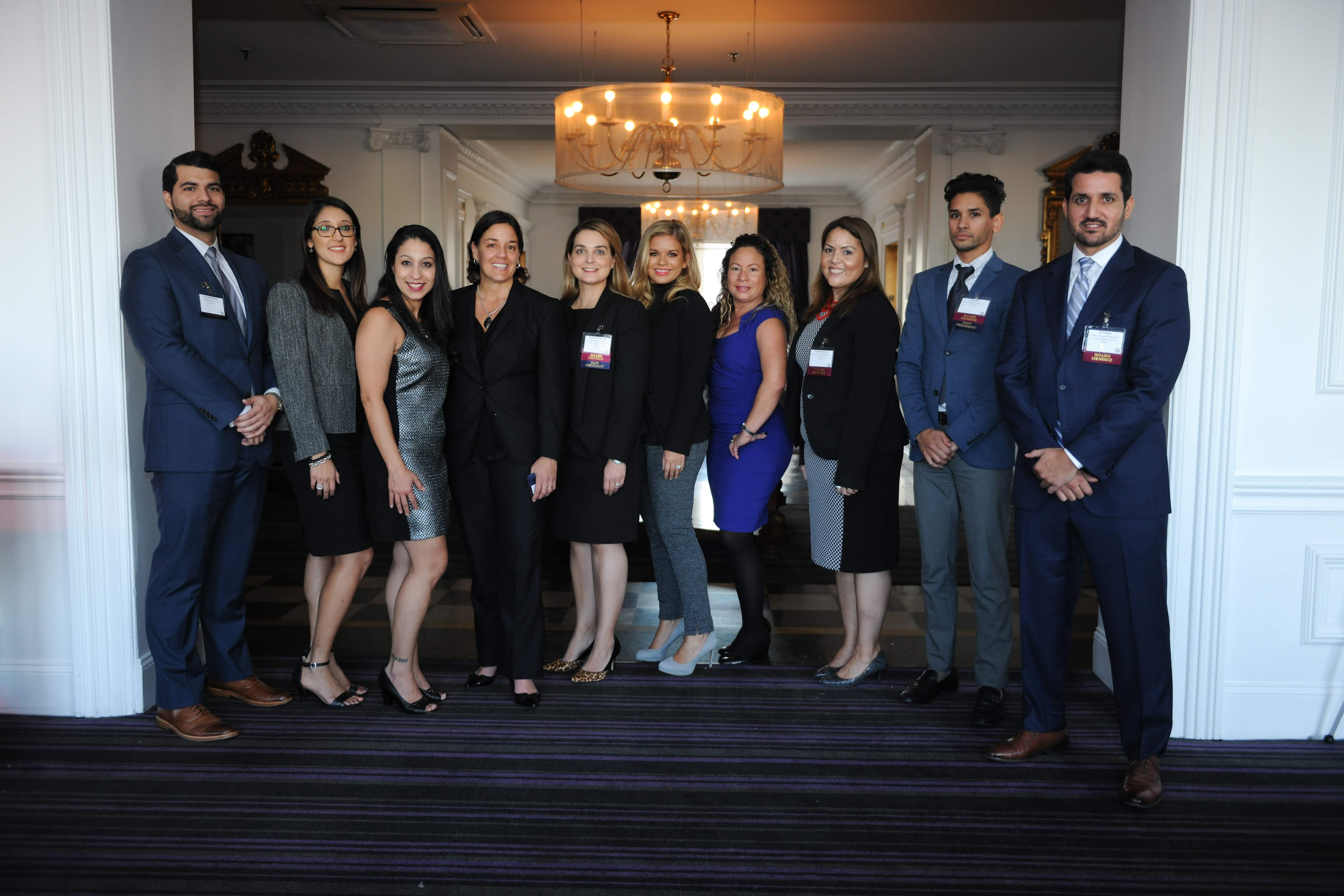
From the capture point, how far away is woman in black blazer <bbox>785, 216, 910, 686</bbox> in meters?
3.24

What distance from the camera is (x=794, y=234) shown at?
14961 millimetres

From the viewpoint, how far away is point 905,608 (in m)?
4.59

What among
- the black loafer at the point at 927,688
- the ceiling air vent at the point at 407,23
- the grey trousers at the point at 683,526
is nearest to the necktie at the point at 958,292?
the grey trousers at the point at 683,526

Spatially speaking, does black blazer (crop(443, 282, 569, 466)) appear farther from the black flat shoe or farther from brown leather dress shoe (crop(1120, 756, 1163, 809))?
brown leather dress shoe (crop(1120, 756, 1163, 809))

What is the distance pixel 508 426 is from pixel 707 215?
9081mm

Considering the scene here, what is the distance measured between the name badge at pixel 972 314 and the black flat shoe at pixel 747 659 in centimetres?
143

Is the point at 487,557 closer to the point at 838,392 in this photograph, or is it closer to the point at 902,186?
the point at 838,392

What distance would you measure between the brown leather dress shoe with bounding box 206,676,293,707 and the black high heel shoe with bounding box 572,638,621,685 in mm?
888

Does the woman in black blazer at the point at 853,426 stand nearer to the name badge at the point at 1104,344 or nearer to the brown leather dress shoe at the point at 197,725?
the name badge at the point at 1104,344

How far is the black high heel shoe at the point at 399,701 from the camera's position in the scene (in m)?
3.14

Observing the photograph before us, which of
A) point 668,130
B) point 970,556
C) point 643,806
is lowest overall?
point 643,806

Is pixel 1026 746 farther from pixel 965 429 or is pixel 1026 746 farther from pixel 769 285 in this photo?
pixel 769 285

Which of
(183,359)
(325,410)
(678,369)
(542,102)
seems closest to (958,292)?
(678,369)

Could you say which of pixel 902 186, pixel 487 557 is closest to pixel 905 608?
pixel 487 557
